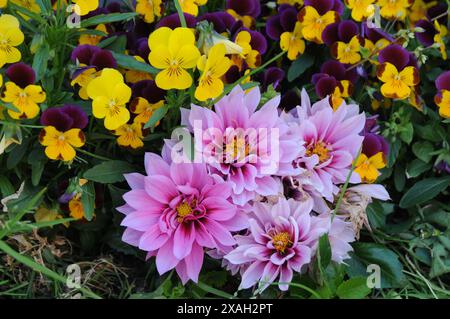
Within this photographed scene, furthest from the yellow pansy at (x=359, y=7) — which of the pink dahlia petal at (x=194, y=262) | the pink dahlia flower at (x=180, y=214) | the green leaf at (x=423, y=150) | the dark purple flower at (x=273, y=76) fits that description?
the pink dahlia petal at (x=194, y=262)

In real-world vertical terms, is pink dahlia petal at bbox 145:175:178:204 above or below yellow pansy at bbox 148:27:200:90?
below

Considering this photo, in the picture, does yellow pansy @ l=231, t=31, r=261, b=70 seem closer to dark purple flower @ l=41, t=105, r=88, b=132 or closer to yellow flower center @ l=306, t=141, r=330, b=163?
yellow flower center @ l=306, t=141, r=330, b=163

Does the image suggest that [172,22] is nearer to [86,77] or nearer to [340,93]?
[86,77]

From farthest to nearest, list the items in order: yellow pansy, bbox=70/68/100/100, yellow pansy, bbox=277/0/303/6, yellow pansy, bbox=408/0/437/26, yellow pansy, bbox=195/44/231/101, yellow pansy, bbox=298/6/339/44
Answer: yellow pansy, bbox=408/0/437/26 → yellow pansy, bbox=277/0/303/6 → yellow pansy, bbox=298/6/339/44 → yellow pansy, bbox=70/68/100/100 → yellow pansy, bbox=195/44/231/101

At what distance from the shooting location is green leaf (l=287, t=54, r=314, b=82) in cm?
167

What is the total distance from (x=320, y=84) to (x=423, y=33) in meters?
0.35

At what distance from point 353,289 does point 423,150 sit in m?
0.46

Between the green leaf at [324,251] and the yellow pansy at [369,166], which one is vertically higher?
the yellow pansy at [369,166]

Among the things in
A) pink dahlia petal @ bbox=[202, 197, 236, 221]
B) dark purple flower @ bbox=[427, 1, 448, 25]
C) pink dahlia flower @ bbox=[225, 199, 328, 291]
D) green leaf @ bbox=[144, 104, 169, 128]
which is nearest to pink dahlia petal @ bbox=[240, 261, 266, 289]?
pink dahlia flower @ bbox=[225, 199, 328, 291]

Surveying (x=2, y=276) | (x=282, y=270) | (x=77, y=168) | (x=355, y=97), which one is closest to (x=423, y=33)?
(x=355, y=97)

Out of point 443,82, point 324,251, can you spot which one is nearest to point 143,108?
point 324,251

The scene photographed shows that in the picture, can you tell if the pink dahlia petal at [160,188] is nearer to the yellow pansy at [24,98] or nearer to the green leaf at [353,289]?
the yellow pansy at [24,98]

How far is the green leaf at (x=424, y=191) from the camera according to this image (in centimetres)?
162

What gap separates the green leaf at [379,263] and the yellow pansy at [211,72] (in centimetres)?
48
